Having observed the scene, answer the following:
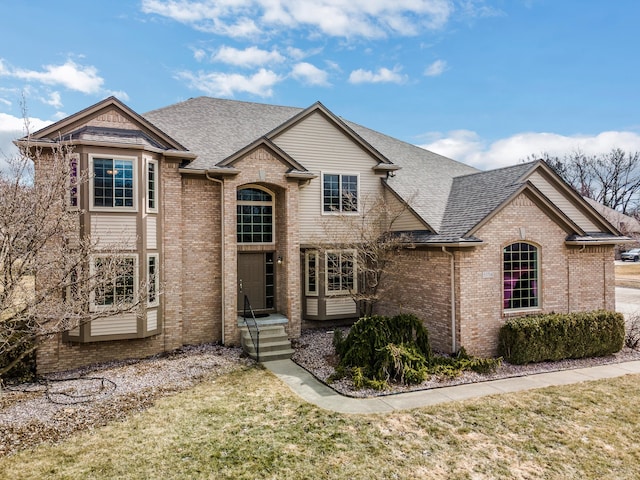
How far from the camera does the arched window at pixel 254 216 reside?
15.5 metres

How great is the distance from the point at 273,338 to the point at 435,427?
6.68 metres

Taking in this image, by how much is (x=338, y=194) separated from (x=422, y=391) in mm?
8833

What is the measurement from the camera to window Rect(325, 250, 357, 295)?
16031mm

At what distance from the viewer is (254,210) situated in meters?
15.8

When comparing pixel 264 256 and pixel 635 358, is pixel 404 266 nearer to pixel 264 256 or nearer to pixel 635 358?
pixel 264 256

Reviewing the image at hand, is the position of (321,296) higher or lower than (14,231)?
lower

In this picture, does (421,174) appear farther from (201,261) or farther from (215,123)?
(201,261)

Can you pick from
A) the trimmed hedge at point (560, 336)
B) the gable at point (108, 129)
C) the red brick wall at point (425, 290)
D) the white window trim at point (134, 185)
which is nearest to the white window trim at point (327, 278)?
the red brick wall at point (425, 290)

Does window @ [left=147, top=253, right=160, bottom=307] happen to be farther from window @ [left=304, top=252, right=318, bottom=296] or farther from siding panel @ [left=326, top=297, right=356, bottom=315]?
siding panel @ [left=326, top=297, right=356, bottom=315]

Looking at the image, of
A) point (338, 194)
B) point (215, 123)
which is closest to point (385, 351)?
point (338, 194)

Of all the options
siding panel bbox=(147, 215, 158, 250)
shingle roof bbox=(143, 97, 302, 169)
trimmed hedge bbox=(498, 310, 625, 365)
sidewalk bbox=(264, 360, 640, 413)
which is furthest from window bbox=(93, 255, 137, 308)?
trimmed hedge bbox=(498, 310, 625, 365)

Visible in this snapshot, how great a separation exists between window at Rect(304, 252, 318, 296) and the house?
0.04m

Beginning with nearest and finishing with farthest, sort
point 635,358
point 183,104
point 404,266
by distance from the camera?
point 635,358 < point 404,266 < point 183,104

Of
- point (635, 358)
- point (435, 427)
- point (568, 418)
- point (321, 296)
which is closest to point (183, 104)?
point (321, 296)
